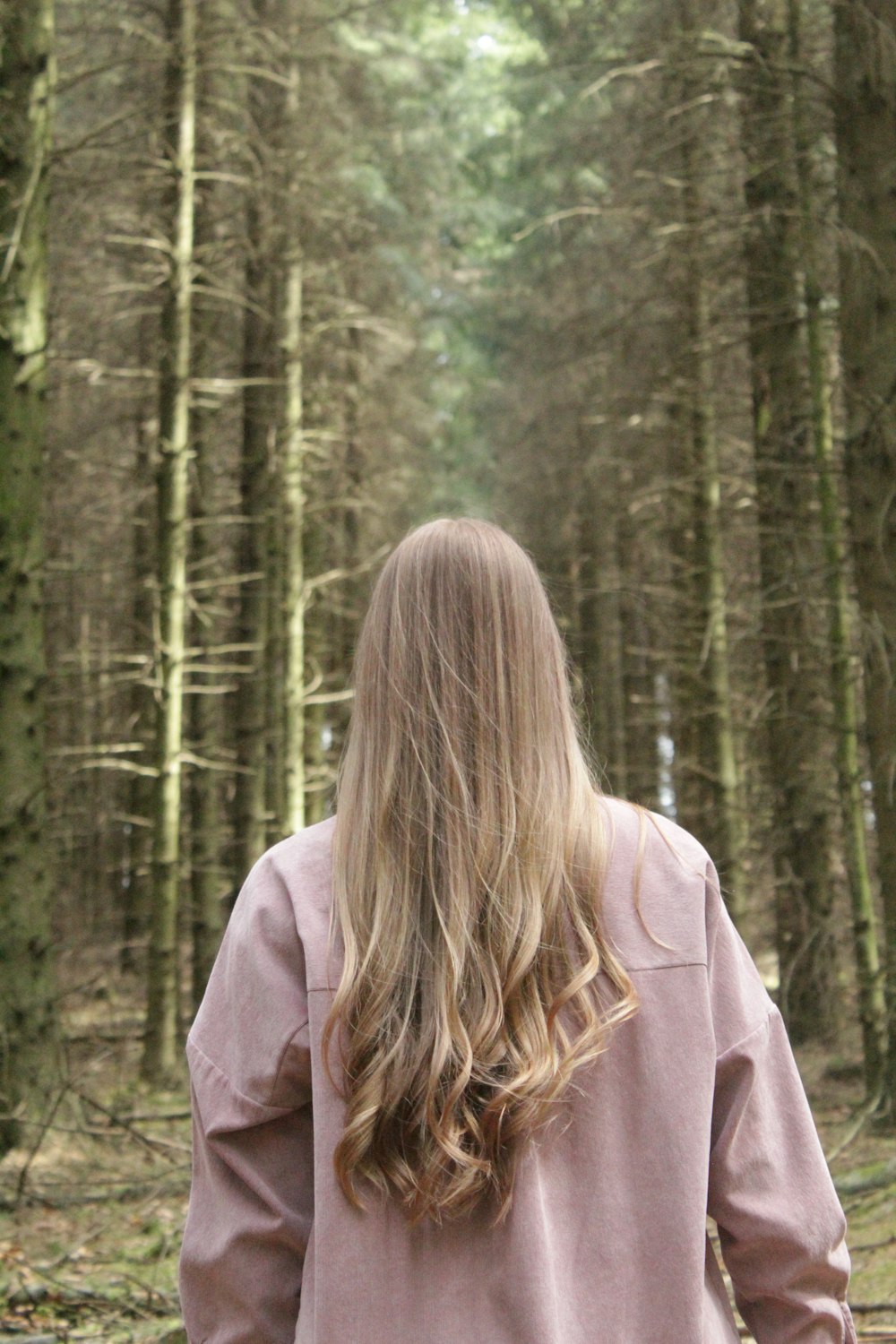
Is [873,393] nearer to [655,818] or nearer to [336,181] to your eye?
[655,818]

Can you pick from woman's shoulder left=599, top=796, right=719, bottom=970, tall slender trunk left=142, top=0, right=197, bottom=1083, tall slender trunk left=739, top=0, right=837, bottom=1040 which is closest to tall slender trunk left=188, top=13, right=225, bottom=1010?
tall slender trunk left=142, top=0, right=197, bottom=1083

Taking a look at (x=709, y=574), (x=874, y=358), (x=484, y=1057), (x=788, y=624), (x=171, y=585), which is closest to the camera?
(x=484, y=1057)

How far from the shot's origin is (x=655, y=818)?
1977mm

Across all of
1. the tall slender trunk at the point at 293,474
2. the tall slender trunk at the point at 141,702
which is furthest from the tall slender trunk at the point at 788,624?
the tall slender trunk at the point at 141,702

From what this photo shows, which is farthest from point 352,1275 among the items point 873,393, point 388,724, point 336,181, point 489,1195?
point 336,181

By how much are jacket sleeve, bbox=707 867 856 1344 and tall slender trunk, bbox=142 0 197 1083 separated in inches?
329

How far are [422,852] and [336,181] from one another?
1163 cm

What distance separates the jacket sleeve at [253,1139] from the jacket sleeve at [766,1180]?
0.59m

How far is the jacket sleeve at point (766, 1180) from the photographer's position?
1878 mm

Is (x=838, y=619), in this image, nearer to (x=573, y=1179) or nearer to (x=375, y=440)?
(x=573, y=1179)

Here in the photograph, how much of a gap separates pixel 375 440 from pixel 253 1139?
1475 cm

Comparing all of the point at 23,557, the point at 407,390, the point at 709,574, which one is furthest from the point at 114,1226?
the point at 407,390

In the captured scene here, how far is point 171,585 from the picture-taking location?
1000cm

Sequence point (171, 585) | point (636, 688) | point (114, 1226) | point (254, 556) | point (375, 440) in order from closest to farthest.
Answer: point (114, 1226), point (171, 585), point (254, 556), point (375, 440), point (636, 688)
